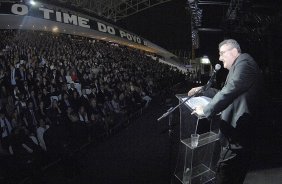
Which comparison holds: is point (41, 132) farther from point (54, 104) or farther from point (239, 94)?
point (239, 94)

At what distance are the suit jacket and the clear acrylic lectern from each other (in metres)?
0.64

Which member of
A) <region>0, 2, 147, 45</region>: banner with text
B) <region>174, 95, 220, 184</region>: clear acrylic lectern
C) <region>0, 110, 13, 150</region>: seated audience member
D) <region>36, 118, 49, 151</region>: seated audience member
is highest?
<region>0, 2, 147, 45</region>: banner with text

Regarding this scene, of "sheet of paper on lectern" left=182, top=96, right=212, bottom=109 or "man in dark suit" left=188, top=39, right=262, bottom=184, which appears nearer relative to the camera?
"man in dark suit" left=188, top=39, right=262, bottom=184

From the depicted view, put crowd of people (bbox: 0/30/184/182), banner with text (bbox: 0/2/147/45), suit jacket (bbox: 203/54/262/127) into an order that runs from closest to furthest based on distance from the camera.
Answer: suit jacket (bbox: 203/54/262/127) < crowd of people (bbox: 0/30/184/182) < banner with text (bbox: 0/2/147/45)

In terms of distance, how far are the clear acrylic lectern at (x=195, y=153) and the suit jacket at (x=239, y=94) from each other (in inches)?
25.3

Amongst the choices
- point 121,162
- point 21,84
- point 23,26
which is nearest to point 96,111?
point 21,84

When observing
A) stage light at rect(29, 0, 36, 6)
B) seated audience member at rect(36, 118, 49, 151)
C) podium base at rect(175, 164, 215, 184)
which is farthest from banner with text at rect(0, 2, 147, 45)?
podium base at rect(175, 164, 215, 184)

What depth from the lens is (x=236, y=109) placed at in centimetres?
231

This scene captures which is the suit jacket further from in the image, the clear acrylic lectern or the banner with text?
the banner with text

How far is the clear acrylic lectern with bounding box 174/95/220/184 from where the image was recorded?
2955 mm

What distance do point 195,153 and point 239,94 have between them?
0.94m

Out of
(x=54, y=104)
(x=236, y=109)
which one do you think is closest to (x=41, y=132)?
(x=54, y=104)

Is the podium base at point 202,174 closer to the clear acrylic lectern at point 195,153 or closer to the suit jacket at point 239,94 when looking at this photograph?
the clear acrylic lectern at point 195,153

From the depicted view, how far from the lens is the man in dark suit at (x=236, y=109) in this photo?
87.3 inches
